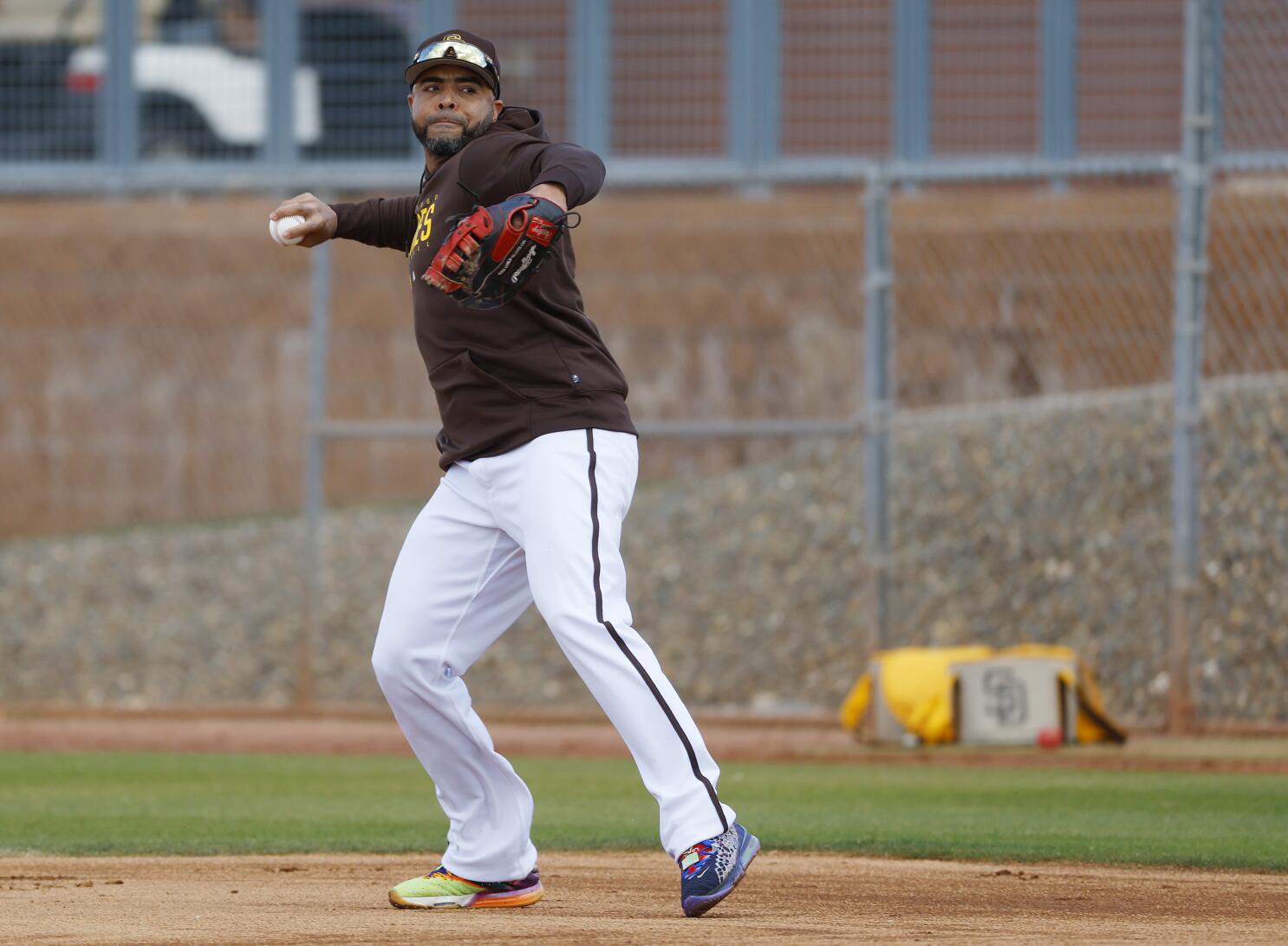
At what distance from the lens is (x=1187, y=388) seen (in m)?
10.3

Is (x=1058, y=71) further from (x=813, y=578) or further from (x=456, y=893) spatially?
(x=456, y=893)

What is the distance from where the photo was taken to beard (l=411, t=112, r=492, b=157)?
17.6 feet

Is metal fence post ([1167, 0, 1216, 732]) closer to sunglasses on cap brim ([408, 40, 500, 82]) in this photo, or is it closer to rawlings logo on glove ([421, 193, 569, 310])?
sunglasses on cap brim ([408, 40, 500, 82])

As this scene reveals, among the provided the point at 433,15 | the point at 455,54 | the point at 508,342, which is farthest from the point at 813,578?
the point at 455,54

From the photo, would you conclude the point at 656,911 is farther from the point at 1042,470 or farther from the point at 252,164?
the point at 252,164

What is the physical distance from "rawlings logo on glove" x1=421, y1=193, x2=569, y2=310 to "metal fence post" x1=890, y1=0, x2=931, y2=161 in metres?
11.0

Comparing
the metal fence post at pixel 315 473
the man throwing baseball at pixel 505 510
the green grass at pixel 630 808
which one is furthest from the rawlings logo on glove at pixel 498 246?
the metal fence post at pixel 315 473

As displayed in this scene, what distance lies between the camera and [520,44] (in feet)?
53.2

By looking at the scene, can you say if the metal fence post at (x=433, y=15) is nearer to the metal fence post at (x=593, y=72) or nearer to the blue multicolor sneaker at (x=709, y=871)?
the metal fence post at (x=593, y=72)

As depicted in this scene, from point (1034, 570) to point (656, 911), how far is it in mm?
7808

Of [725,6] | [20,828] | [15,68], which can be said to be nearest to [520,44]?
[725,6]

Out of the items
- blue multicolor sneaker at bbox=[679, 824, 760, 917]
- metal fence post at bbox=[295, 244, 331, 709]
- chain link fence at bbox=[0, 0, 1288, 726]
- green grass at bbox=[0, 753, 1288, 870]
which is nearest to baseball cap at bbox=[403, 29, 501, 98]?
blue multicolor sneaker at bbox=[679, 824, 760, 917]

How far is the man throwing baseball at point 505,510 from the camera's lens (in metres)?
5.04

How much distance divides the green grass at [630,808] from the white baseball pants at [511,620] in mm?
1395
